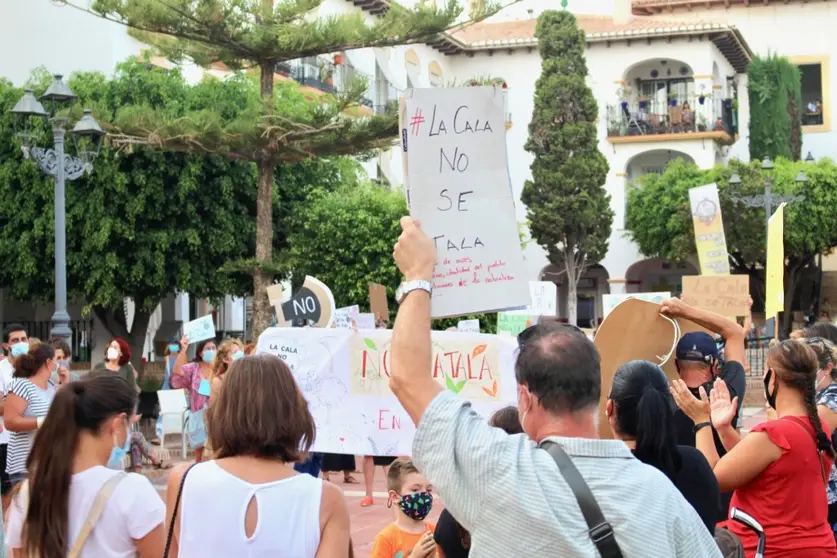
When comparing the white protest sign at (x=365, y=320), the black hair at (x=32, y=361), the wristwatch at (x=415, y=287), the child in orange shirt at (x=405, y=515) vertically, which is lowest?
the child in orange shirt at (x=405, y=515)

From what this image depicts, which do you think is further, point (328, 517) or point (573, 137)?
point (573, 137)

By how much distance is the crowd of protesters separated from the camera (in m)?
2.59

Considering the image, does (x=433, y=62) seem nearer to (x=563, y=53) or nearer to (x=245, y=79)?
(x=563, y=53)

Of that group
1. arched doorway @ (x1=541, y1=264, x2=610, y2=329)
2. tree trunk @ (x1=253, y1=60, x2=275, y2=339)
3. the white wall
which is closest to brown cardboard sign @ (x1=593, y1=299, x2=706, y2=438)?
tree trunk @ (x1=253, y1=60, x2=275, y2=339)

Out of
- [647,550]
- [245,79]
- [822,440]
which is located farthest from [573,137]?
[647,550]

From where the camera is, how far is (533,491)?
255 centimetres

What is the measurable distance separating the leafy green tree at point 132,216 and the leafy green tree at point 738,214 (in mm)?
17643

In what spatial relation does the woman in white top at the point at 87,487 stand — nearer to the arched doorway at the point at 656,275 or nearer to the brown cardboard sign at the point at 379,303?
the brown cardboard sign at the point at 379,303

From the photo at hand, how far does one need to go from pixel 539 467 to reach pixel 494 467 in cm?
9

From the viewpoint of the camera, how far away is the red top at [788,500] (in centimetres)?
457

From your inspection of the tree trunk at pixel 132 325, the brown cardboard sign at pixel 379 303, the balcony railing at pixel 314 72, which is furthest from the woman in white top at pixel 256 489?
the balcony railing at pixel 314 72

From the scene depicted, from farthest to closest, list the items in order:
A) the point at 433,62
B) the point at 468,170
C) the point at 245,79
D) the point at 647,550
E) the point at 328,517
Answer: the point at 433,62, the point at 245,79, the point at 468,170, the point at 328,517, the point at 647,550

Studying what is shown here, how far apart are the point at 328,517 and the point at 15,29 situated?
27.4 metres

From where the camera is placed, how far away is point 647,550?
2.57 metres
